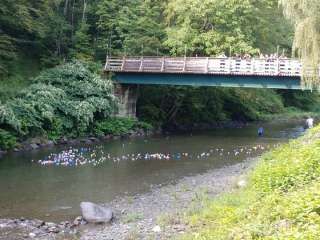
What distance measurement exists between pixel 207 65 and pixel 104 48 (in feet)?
37.2

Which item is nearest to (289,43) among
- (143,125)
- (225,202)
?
(143,125)

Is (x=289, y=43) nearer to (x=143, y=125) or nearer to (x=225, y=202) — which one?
(x=143, y=125)

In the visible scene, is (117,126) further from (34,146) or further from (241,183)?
(241,183)

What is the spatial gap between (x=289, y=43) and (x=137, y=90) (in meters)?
25.7

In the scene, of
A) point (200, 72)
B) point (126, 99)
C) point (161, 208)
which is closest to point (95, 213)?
point (161, 208)

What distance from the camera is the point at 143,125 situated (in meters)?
43.7

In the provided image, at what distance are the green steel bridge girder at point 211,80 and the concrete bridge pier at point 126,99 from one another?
0.87 meters

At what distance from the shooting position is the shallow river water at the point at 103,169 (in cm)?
1917

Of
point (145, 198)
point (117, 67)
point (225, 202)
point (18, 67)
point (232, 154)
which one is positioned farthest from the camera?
point (117, 67)

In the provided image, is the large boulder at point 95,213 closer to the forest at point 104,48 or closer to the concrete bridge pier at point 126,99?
the forest at point 104,48

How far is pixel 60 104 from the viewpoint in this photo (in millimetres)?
35719

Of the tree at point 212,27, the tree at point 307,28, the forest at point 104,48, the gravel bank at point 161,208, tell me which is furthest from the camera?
the tree at point 212,27

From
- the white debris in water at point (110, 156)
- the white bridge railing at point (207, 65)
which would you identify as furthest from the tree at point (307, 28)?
the white debris in water at point (110, 156)

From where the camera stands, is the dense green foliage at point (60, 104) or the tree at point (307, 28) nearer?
the tree at point (307, 28)
